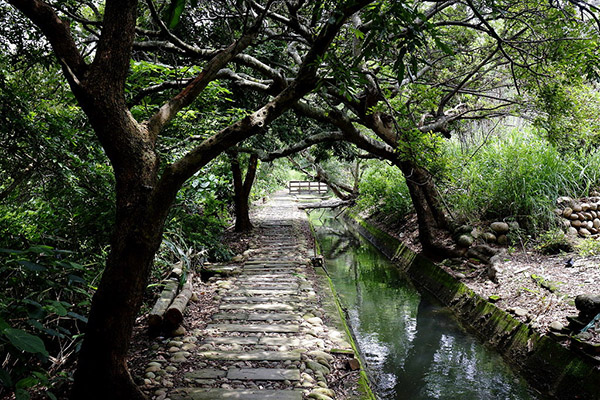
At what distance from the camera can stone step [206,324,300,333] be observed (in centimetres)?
402

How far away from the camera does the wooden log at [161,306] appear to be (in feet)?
12.5

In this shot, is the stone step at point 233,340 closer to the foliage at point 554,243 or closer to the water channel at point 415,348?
the water channel at point 415,348

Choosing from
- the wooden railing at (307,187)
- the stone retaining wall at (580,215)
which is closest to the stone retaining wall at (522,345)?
the stone retaining wall at (580,215)

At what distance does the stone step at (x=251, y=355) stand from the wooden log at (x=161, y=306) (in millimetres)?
633

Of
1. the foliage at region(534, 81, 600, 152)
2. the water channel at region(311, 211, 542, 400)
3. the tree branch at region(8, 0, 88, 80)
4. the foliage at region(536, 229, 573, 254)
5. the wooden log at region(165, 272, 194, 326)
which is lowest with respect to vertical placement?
the water channel at region(311, 211, 542, 400)

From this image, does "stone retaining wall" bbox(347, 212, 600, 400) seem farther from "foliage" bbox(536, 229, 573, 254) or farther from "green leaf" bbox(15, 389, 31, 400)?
"green leaf" bbox(15, 389, 31, 400)

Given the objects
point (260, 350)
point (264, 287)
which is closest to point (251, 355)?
point (260, 350)

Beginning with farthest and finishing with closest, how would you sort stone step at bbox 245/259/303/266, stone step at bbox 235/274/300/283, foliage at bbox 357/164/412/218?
1. foliage at bbox 357/164/412/218
2. stone step at bbox 245/259/303/266
3. stone step at bbox 235/274/300/283

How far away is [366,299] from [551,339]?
3.45 m

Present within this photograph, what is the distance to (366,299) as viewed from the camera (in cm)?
720

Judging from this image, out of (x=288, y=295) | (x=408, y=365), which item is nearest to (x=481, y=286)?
(x=408, y=365)

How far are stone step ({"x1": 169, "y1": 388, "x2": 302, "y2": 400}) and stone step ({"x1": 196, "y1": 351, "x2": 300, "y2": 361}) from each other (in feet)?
1.65

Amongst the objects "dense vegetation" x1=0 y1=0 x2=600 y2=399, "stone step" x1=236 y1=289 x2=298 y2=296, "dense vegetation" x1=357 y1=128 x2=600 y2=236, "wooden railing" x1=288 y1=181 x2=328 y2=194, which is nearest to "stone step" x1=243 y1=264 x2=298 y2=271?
"dense vegetation" x1=0 y1=0 x2=600 y2=399

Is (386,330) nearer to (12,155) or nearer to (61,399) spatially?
(61,399)
